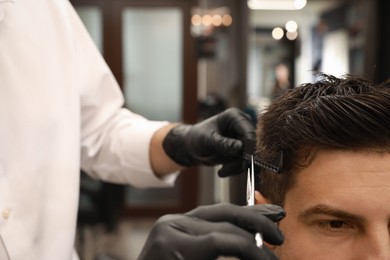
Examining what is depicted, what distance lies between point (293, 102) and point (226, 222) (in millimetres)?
688

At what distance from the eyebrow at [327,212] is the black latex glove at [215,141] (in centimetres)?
24

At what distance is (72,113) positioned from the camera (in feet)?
4.79

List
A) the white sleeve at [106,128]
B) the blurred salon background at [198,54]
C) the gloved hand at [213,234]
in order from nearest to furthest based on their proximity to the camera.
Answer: the gloved hand at [213,234] → the white sleeve at [106,128] → the blurred salon background at [198,54]

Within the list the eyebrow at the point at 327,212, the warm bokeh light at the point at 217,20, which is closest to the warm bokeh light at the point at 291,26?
the warm bokeh light at the point at 217,20

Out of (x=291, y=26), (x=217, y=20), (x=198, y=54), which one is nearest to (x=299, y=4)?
(x=291, y=26)

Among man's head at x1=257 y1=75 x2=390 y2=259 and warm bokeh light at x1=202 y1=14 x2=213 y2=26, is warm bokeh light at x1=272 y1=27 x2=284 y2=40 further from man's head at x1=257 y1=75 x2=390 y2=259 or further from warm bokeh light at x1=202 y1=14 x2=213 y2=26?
man's head at x1=257 y1=75 x2=390 y2=259

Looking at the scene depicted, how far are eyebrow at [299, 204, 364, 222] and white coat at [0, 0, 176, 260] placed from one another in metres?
0.68

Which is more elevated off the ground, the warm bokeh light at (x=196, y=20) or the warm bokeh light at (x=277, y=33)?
the warm bokeh light at (x=196, y=20)

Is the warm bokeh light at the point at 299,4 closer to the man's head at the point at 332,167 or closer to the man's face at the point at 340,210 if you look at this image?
the man's head at the point at 332,167

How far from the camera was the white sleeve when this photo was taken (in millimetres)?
1646

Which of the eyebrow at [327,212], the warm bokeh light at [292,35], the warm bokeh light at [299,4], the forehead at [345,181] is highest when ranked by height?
the warm bokeh light at [299,4]

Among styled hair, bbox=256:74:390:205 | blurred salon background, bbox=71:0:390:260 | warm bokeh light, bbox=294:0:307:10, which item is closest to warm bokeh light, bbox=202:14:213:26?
blurred salon background, bbox=71:0:390:260

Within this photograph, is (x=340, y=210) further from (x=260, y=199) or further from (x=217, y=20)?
(x=217, y=20)

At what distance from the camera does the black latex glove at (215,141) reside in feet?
4.73
